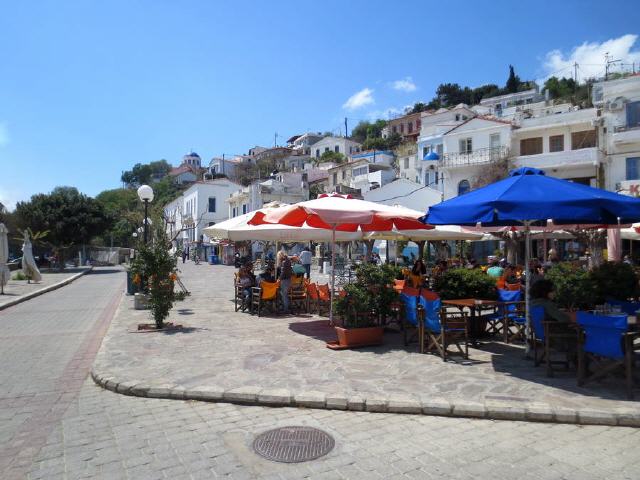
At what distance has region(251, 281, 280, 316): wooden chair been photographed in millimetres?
10975

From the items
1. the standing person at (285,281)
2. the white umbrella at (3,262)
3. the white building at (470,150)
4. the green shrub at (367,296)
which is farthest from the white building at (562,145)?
the white umbrella at (3,262)

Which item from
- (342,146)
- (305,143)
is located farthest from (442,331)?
(305,143)

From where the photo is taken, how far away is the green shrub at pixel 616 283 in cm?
746

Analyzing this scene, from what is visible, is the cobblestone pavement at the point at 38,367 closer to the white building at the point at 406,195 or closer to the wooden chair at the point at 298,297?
the wooden chair at the point at 298,297

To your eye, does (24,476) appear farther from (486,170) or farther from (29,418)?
(486,170)

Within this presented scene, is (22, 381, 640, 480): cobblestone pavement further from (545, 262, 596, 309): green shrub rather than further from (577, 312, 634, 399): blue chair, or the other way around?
(545, 262, 596, 309): green shrub

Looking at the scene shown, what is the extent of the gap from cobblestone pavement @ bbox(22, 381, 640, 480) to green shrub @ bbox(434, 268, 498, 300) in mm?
3662

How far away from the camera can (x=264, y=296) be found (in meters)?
11.0

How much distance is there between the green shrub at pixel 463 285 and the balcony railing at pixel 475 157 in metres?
27.5

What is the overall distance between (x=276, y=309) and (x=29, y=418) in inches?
266

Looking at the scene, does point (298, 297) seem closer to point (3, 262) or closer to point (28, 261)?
point (3, 262)

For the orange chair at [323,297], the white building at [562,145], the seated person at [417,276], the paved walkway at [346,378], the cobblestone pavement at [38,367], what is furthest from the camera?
the white building at [562,145]

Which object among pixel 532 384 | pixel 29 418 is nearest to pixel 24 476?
pixel 29 418

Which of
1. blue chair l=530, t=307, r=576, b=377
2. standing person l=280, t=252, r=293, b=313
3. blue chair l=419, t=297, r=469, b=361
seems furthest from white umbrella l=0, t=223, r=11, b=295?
blue chair l=530, t=307, r=576, b=377
